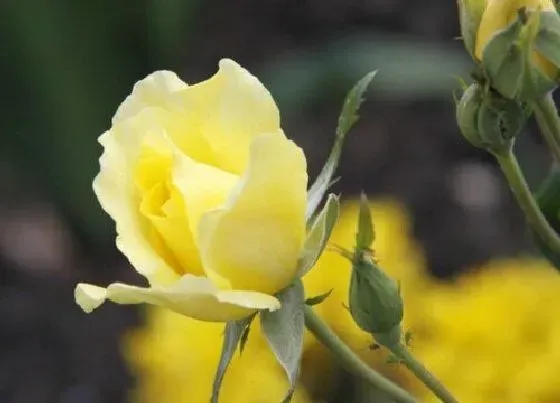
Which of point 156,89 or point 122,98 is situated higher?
point 156,89

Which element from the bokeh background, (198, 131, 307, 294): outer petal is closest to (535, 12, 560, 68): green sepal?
(198, 131, 307, 294): outer petal

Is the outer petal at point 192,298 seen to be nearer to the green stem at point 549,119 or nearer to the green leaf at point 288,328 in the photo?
the green leaf at point 288,328

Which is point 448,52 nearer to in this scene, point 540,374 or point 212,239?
point 540,374

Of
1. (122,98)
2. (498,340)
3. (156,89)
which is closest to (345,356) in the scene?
(156,89)

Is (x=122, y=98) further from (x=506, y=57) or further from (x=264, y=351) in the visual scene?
(x=506, y=57)

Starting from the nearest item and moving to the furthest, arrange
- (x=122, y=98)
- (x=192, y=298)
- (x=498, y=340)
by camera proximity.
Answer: (x=192, y=298), (x=498, y=340), (x=122, y=98)

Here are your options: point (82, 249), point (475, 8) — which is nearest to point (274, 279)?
point (475, 8)
